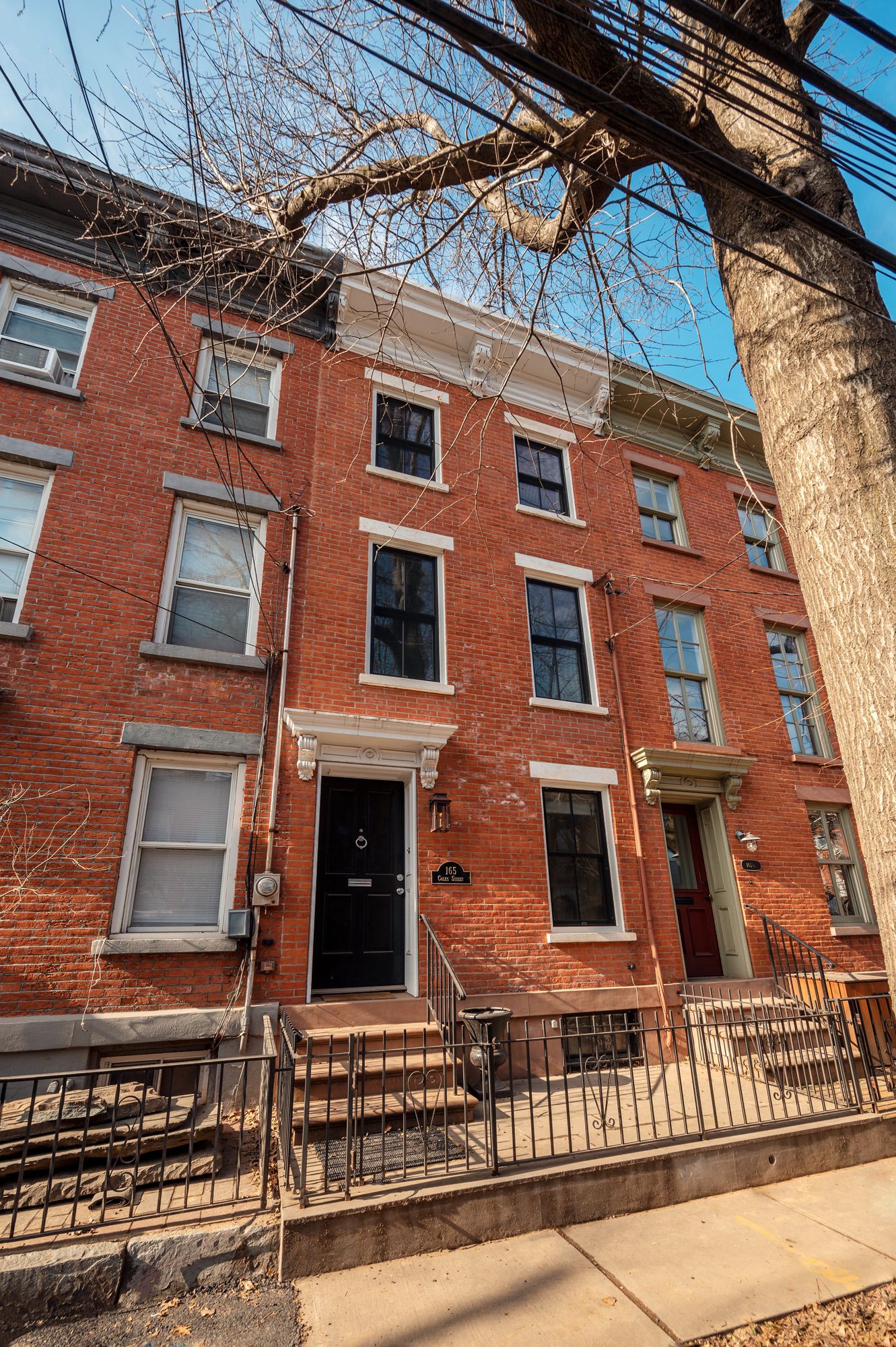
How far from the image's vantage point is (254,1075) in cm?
642

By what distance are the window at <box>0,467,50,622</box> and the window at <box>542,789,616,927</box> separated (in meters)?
6.97

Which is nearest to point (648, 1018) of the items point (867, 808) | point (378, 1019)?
point (378, 1019)

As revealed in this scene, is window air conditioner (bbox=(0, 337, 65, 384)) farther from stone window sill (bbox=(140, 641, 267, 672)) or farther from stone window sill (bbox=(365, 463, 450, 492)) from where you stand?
stone window sill (bbox=(365, 463, 450, 492))

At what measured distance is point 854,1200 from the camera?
16.6 feet

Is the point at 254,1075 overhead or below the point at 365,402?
below

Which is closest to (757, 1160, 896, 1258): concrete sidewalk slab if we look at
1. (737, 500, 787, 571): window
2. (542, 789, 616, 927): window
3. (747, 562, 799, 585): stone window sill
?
(542, 789, 616, 927): window

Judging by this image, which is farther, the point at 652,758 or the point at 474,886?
the point at 652,758

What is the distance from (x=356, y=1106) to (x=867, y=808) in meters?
5.02

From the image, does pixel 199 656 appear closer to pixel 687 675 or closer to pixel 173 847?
pixel 173 847

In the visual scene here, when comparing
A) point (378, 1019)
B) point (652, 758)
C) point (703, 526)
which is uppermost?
point (703, 526)

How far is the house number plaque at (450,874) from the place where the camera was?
8055mm

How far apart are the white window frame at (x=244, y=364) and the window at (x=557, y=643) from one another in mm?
4501

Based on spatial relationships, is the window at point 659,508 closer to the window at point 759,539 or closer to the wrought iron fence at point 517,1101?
the window at point 759,539

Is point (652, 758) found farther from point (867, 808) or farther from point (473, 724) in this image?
point (867, 808)
